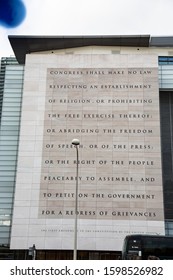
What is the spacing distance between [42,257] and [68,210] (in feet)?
21.1

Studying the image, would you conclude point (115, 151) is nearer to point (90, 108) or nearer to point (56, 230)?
point (90, 108)

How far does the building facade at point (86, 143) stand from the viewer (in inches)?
1614

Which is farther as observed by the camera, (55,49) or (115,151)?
(55,49)

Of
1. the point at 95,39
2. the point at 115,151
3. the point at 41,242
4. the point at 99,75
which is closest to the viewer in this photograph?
the point at 41,242

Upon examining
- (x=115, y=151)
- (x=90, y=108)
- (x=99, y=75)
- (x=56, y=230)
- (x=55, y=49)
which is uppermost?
(x=55, y=49)

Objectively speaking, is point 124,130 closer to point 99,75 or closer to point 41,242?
point 99,75

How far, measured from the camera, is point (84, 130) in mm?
45375

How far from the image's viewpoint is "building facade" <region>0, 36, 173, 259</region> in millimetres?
41000

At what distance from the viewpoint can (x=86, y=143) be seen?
44.7m

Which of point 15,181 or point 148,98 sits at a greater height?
point 148,98

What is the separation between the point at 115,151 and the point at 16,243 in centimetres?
1688

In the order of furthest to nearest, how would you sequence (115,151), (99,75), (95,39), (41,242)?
(95,39) → (99,75) → (115,151) → (41,242)

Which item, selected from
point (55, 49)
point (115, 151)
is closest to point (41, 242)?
point (115, 151)

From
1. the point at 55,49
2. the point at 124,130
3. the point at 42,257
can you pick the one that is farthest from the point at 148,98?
the point at 42,257
